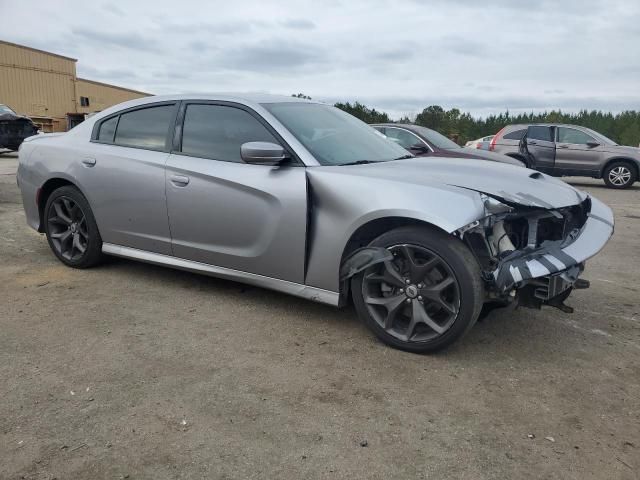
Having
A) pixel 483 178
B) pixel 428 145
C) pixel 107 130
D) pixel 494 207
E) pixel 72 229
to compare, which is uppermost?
pixel 107 130

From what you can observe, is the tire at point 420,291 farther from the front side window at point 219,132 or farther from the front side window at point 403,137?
the front side window at point 403,137

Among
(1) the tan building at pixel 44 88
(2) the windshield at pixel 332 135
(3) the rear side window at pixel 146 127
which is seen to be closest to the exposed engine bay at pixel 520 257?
(2) the windshield at pixel 332 135

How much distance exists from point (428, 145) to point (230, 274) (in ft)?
19.7

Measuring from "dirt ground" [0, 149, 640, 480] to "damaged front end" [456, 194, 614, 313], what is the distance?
0.43 meters

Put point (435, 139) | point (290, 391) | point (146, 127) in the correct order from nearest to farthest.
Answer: point (290, 391), point (146, 127), point (435, 139)

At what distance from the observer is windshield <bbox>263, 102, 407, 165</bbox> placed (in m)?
3.72

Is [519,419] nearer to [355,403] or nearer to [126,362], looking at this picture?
[355,403]

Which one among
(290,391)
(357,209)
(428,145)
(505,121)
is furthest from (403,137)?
(505,121)

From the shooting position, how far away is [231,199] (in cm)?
372

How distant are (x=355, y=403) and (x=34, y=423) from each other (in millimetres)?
1434

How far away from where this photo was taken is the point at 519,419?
2.56m

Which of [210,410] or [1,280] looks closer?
[210,410]

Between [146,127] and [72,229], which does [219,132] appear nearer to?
[146,127]

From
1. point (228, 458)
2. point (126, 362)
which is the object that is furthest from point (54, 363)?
point (228, 458)
